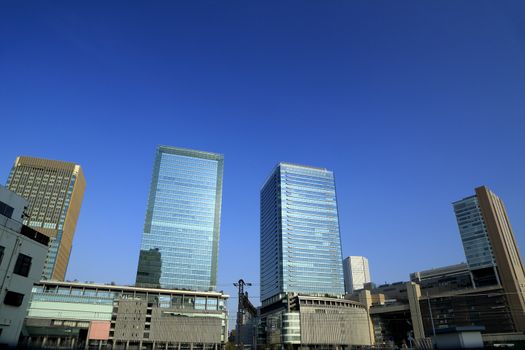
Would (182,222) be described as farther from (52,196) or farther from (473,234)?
(473,234)

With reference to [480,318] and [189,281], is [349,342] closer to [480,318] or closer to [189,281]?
[480,318]

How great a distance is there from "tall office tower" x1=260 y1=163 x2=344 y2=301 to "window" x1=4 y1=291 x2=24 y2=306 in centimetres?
13106

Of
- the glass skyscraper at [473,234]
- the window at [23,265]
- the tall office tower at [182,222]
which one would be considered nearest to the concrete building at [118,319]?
the tall office tower at [182,222]

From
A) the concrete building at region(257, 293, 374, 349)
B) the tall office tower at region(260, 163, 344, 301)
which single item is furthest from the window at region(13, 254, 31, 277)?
the tall office tower at region(260, 163, 344, 301)

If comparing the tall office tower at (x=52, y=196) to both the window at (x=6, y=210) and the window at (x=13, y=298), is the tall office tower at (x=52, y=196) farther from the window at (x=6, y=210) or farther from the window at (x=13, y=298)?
the window at (x=13, y=298)

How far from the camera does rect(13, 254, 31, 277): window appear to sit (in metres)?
34.1

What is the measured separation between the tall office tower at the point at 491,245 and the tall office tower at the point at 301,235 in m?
56.0

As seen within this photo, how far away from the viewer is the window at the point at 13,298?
107 ft

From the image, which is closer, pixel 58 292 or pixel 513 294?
pixel 58 292

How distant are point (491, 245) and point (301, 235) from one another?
78803 millimetres

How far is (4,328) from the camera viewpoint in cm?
3231

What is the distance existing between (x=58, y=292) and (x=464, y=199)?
558 feet

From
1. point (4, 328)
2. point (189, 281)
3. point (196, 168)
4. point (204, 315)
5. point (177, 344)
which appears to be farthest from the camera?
point (196, 168)

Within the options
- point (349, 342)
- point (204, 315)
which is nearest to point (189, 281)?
point (204, 315)
